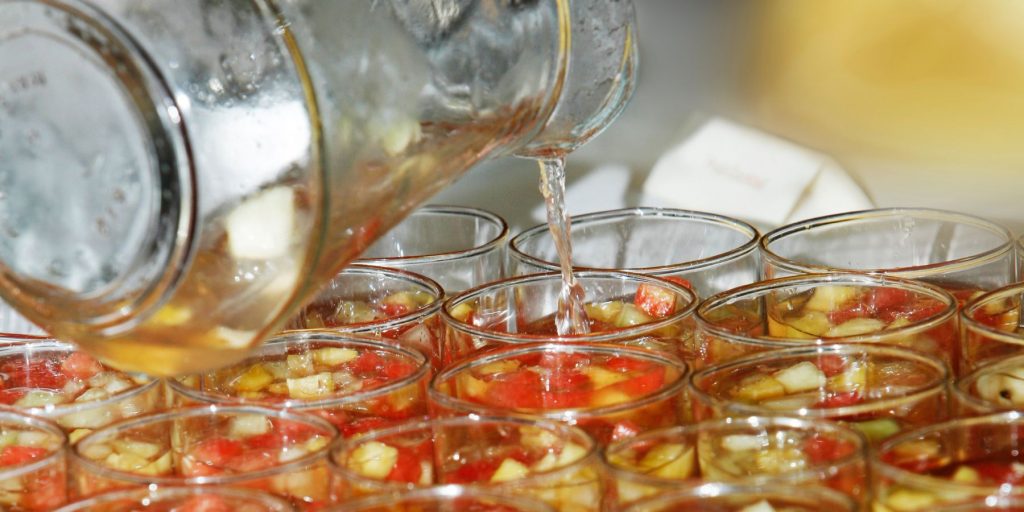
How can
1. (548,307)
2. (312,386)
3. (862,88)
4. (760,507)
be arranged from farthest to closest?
(862,88)
(548,307)
(312,386)
(760,507)

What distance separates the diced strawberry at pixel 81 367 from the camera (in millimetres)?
1147

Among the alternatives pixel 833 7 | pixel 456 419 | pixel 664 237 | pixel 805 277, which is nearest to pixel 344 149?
pixel 456 419

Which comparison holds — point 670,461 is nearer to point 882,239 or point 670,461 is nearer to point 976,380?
point 976,380

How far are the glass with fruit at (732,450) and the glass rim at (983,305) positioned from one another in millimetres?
188

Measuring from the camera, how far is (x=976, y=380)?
2.88 ft

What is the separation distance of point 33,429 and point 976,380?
0.65 meters

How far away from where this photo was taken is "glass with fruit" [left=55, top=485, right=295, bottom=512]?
817 millimetres

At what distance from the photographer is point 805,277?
3.66 feet

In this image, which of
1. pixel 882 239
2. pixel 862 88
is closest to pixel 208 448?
pixel 882 239

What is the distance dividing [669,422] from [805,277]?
0.25 metres

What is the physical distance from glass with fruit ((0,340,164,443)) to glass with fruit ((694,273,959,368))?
0.42 metres

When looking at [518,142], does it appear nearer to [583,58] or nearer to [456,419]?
[583,58]

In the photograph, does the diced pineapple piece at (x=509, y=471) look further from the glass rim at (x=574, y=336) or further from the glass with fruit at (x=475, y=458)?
the glass rim at (x=574, y=336)

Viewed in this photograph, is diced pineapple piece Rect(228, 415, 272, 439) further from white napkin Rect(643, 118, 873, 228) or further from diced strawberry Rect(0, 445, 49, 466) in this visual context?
white napkin Rect(643, 118, 873, 228)
